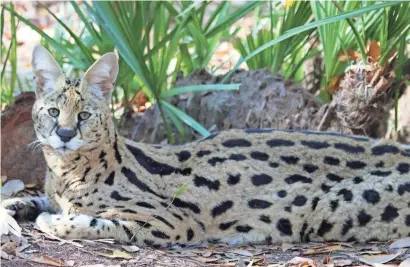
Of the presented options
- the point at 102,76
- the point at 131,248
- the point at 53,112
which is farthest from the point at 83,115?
the point at 131,248

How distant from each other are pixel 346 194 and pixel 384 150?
17.4 inches

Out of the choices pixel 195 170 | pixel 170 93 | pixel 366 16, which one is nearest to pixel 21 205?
pixel 195 170

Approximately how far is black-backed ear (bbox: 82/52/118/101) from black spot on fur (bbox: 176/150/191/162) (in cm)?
63

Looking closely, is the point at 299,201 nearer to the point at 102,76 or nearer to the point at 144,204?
the point at 144,204

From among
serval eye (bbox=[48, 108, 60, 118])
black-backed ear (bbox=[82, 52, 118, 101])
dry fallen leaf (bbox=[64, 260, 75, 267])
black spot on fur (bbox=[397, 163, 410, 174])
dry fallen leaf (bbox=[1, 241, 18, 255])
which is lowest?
dry fallen leaf (bbox=[64, 260, 75, 267])

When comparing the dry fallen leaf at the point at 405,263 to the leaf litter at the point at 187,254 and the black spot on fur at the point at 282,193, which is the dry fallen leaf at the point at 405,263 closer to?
the leaf litter at the point at 187,254

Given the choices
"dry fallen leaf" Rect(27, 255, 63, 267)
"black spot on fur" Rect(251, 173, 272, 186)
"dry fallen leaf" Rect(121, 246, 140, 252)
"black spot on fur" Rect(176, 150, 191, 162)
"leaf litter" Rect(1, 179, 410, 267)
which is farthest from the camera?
"black spot on fur" Rect(176, 150, 191, 162)

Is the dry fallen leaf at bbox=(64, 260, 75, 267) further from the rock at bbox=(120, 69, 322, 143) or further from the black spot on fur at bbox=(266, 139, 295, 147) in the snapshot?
the rock at bbox=(120, 69, 322, 143)

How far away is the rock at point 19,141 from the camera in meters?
6.59

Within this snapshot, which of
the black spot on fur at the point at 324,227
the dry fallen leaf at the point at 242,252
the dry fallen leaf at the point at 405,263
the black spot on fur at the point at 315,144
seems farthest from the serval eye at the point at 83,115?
the dry fallen leaf at the point at 405,263

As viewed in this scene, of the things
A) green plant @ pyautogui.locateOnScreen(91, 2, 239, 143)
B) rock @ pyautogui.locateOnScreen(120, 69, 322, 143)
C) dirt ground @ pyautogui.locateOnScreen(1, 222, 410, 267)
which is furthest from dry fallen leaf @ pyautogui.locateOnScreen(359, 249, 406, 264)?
rock @ pyautogui.locateOnScreen(120, 69, 322, 143)

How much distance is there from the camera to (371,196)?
5.39 m

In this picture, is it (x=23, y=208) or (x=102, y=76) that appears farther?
(x=23, y=208)

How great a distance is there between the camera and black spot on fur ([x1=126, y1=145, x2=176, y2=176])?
18.2ft
